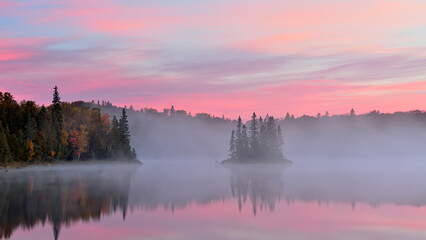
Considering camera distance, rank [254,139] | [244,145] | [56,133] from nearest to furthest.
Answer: [56,133], [254,139], [244,145]

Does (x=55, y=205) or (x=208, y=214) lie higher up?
(x=55, y=205)

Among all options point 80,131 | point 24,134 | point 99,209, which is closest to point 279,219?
point 99,209

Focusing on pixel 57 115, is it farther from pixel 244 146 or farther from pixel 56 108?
pixel 244 146

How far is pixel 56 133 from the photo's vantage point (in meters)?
137

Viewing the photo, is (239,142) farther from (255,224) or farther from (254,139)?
(255,224)

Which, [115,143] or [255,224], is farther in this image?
[115,143]

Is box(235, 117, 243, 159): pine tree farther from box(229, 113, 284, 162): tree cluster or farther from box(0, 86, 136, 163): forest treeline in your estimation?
box(0, 86, 136, 163): forest treeline

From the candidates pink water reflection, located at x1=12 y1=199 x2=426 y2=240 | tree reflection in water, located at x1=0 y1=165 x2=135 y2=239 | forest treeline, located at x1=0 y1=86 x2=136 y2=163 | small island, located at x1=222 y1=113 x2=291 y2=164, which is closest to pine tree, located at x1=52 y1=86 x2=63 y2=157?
forest treeline, located at x1=0 y1=86 x2=136 y2=163

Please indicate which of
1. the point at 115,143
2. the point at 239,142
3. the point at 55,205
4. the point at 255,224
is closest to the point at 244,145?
the point at 239,142

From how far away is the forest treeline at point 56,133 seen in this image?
398 ft

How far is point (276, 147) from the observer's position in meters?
178

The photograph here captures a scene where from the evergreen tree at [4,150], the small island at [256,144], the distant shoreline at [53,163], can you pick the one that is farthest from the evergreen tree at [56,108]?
the small island at [256,144]

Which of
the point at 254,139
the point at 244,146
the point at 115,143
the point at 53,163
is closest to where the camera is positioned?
the point at 53,163

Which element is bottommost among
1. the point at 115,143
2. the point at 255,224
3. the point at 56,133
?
the point at 255,224
